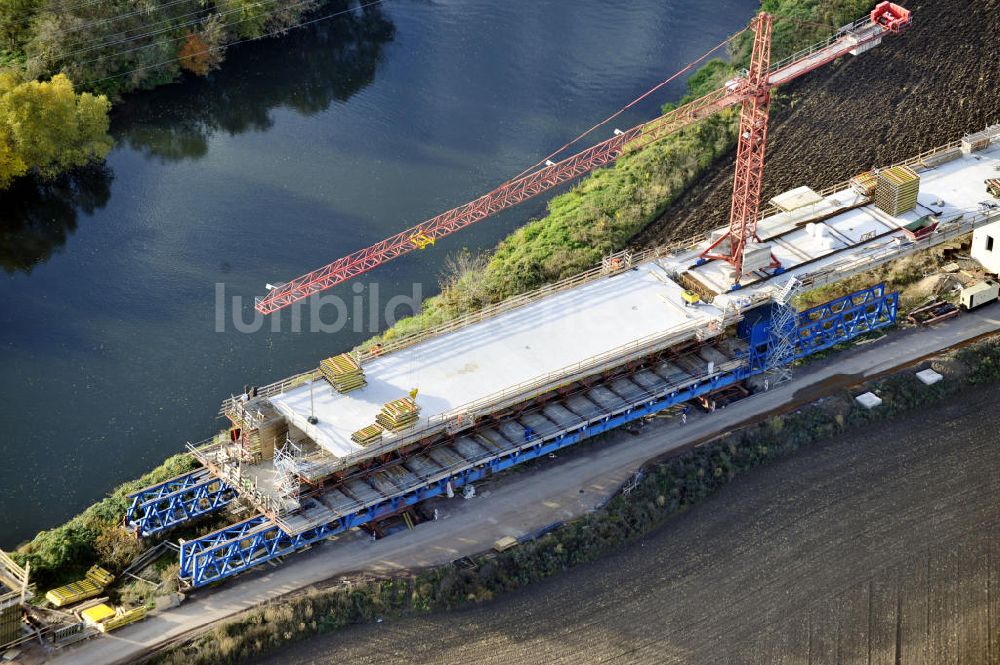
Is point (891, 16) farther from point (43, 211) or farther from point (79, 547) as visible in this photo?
point (43, 211)

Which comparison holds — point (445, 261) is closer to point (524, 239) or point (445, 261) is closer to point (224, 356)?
point (524, 239)

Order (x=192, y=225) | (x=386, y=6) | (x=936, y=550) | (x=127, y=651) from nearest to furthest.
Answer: (x=127, y=651), (x=936, y=550), (x=192, y=225), (x=386, y=6)

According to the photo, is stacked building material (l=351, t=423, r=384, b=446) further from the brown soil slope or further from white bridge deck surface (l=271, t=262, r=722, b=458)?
the brown soil slope

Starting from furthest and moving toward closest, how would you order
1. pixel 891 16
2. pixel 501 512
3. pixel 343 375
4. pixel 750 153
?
pixel 891 16 → pixel 750 153 → pixel 501 512 → pixel 343 375

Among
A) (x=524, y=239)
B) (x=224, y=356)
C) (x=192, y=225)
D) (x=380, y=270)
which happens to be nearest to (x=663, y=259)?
(x=524, y=239)

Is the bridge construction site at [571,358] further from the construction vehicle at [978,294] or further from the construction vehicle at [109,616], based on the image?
the construction vehicle at [978,294]

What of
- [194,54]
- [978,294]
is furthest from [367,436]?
[194,54]
